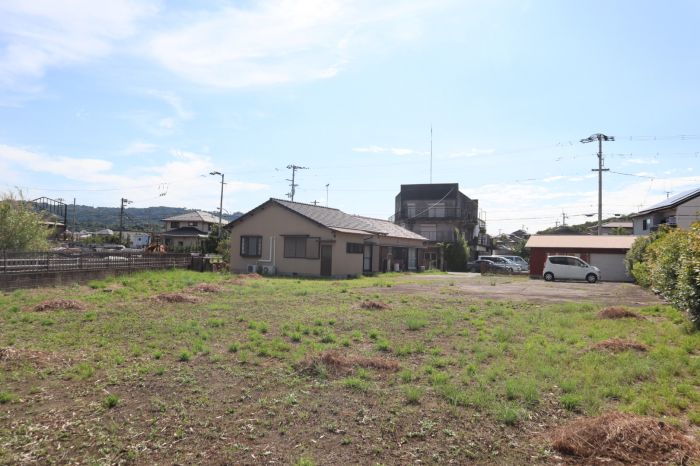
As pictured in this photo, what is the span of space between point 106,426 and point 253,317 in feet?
19.2

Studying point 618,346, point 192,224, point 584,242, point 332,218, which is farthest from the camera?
point 192,224

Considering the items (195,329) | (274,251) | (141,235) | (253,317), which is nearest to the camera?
(195,329)

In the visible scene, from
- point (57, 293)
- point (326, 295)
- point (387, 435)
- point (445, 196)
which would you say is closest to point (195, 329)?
point (387, 435)

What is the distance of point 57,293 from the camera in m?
13.7

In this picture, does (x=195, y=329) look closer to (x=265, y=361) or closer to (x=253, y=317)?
(x=253, y=317)

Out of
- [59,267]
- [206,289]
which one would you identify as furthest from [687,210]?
[59,267]

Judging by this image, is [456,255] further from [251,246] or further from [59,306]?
[59,306]

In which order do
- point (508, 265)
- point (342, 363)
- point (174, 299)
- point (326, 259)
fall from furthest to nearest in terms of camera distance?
point (508, 265) < point (326, 259) < point (174, 299) < point (342, 363)

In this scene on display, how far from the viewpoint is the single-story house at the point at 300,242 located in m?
26.0

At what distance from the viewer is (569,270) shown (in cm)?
2728

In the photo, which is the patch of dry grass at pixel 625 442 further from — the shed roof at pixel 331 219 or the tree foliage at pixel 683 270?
the shed roof at pixel 331 219

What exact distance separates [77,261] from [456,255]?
A: 3358cm

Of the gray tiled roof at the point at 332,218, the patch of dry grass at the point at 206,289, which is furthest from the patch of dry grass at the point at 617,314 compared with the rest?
the gray tiled roof at the point at 332,218

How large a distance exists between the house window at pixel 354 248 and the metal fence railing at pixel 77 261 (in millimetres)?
9433
